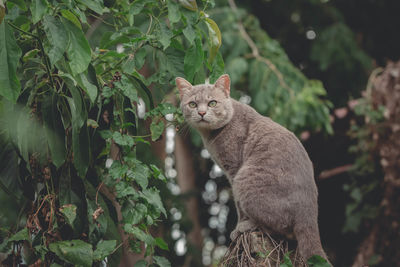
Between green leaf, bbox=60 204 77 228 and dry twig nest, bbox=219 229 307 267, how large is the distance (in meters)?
0.96

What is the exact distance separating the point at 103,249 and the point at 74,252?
150mm

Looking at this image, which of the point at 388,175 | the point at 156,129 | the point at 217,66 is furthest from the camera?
the point at 388,175

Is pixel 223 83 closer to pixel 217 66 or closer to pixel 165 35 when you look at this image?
pixel 217 66

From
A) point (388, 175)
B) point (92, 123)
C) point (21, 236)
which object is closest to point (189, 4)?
point (92, 123)

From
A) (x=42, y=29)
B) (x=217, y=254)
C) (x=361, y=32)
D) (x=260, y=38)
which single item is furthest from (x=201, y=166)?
(x=42, y=29)

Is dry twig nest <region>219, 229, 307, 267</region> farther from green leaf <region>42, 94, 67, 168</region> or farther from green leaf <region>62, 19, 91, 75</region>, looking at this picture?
green leaf <region>62, 19, 91, 75</region>

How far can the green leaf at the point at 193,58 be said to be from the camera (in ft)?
8.36

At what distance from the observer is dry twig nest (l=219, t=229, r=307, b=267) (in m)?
2.86

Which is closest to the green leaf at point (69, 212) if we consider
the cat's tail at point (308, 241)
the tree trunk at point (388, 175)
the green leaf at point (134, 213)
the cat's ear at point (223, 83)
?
the green leaf at point (134, 213)

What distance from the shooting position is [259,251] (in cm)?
293

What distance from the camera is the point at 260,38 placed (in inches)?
265

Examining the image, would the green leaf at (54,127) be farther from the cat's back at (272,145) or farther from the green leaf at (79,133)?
the cat's back at (272,145)

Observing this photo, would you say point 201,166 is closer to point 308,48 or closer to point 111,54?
point 308,48

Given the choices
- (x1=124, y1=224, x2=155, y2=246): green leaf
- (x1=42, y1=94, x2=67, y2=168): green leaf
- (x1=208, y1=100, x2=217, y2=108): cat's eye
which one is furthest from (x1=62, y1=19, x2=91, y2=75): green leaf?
(x1=208, y1=100, x2=217, y2=108): cat's eye
